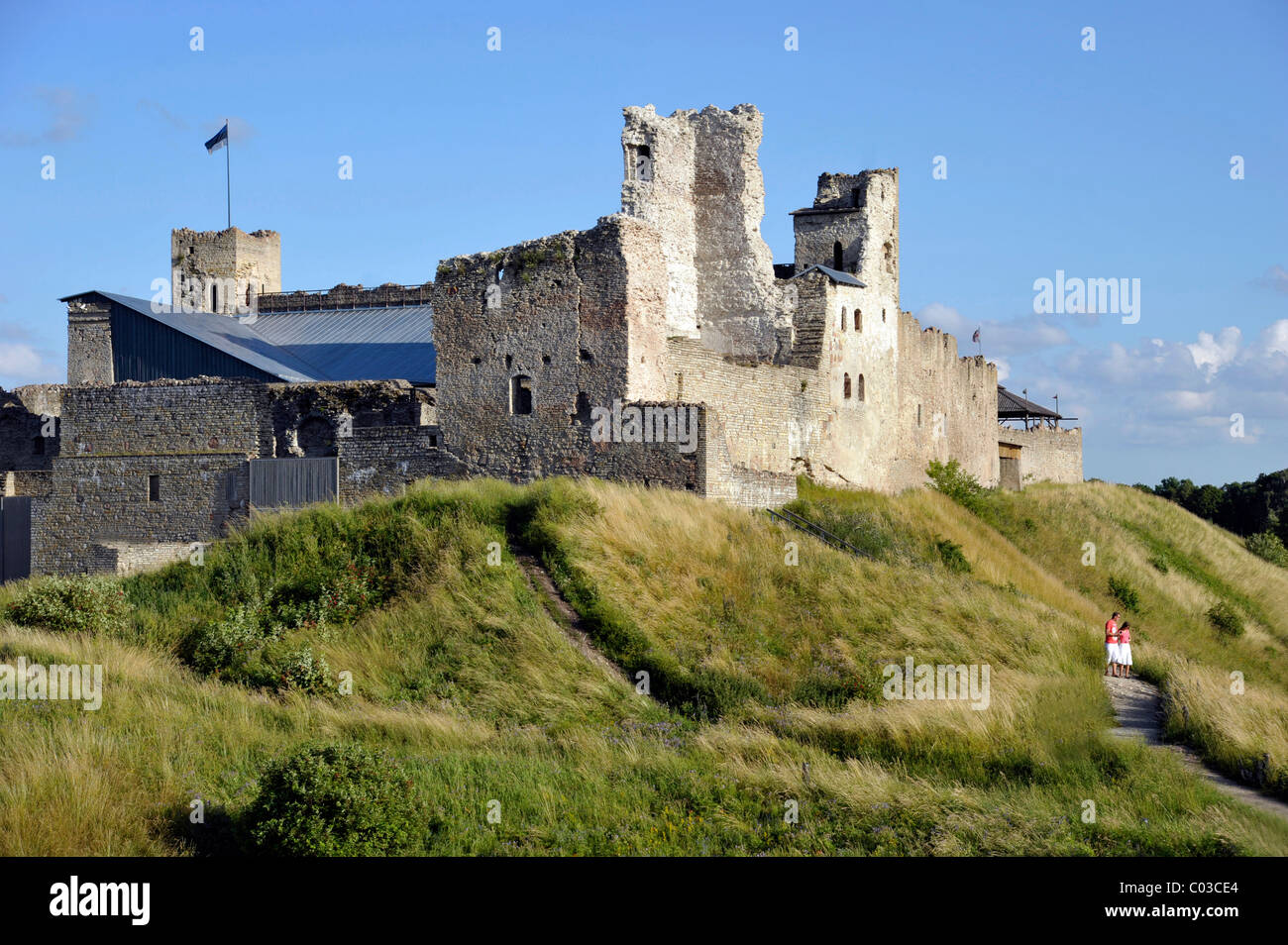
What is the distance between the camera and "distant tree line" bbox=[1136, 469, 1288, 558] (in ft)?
204

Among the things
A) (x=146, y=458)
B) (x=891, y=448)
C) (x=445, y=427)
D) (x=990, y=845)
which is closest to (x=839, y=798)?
(x=990, y=845)

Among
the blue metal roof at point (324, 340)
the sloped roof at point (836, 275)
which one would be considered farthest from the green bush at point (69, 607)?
the sloped roof at point (836, 275)

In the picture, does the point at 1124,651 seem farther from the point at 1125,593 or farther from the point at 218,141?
the point at 218,141

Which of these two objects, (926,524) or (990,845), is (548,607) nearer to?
(990,845)

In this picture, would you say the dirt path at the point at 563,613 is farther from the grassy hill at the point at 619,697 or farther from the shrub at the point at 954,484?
the shrub at the point at 954,484

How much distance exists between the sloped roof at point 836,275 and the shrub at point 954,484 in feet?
20.2

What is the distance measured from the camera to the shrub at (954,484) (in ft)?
106

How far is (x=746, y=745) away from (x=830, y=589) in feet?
16.9

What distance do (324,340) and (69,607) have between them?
1963 centimetres

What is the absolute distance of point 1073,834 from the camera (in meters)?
11.1

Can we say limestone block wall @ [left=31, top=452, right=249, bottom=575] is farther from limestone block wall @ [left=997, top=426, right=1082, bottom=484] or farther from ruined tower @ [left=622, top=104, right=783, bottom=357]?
limestone block wall @ [left=997, top=426, right=1082, bottom=484]

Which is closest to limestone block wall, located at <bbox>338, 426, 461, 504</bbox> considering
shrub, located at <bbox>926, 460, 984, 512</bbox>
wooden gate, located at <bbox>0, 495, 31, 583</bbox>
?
wooden gate, located at <bbox>0, 495, 31, 583</bbox>

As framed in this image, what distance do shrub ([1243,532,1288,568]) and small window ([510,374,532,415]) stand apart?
30871 mm

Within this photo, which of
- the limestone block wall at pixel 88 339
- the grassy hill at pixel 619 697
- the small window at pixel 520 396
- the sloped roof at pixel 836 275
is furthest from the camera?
the limestone block wall at pixel 88 339
